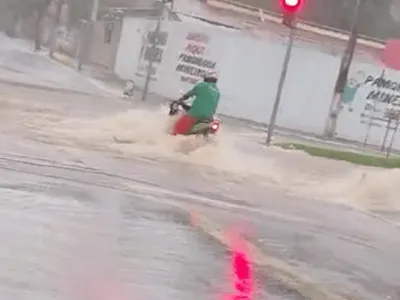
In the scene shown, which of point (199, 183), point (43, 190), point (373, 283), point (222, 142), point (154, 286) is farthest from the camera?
point (222, 142)

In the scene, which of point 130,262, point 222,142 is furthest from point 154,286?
point 222,142

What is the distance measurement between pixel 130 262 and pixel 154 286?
0.64 ft

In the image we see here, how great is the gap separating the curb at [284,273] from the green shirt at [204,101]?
4.12ft

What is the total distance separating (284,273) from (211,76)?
2059 mm

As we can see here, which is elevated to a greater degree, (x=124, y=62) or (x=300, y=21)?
(x=300, y=21)

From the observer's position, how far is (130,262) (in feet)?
8.36

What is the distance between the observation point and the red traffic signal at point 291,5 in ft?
14.1

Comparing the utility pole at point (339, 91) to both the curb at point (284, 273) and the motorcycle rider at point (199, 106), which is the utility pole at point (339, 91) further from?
the curb at point (284, 273)

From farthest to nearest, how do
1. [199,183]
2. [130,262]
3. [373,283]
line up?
[199,183] → [373,283] → [130,262]

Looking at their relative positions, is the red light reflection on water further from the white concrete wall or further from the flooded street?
the white concrete wall

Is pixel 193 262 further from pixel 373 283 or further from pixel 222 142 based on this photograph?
pixel 222 142

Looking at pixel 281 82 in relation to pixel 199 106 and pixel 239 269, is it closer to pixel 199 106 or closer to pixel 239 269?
pixel 199 106

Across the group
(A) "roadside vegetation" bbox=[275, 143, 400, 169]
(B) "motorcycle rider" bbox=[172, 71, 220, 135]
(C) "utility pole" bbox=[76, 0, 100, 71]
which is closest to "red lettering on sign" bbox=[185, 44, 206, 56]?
(B) "motorcycle rider" bbox=[172, 71, 220, 135]

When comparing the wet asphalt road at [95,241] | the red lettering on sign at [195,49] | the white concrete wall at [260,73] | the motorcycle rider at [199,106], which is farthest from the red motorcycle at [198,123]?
the wet asphalt road at [95,241]
